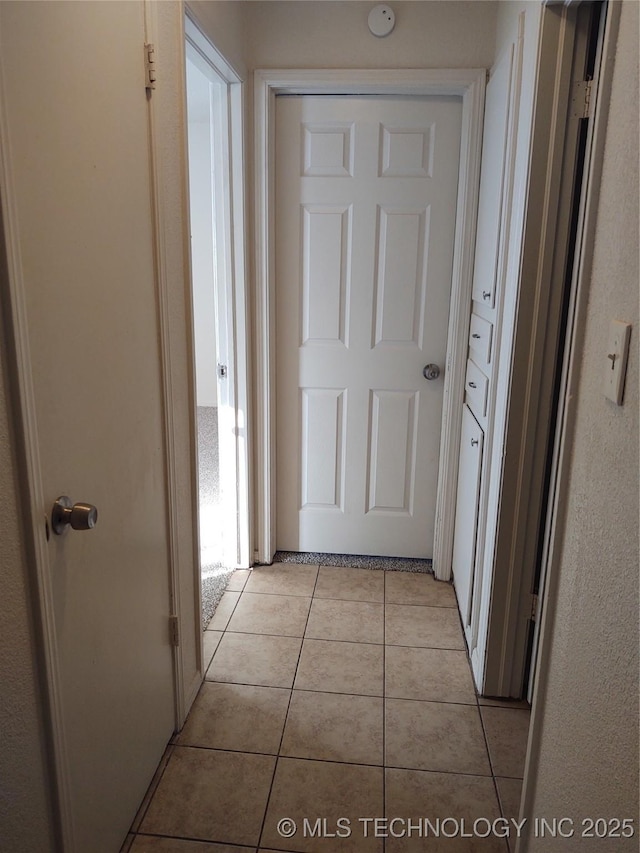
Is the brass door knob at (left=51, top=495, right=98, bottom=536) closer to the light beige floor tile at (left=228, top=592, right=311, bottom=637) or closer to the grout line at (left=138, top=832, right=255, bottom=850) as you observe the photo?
the grout line at (left=138, top=832, right=255, bottom=850)

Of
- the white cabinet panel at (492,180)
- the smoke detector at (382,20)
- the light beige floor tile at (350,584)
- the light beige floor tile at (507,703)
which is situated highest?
the smoke detector at (382,20)

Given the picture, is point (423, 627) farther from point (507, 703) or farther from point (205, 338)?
point (205, 338)

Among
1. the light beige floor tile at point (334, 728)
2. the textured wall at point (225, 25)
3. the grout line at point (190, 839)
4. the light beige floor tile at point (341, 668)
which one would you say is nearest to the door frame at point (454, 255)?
the textured wall at point (225, 25)

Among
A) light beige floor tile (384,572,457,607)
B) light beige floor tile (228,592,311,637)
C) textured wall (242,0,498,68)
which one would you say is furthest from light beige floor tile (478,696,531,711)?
textured wall (242,0,498,68)

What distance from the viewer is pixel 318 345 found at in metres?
2.79

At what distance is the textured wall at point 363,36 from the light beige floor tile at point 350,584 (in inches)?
81.4

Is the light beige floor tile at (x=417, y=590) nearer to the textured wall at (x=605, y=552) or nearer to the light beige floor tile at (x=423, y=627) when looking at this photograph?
the light beige floor tile at (x=423, y=627)

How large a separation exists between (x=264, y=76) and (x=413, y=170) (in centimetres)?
67

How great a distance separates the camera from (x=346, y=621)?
8.36 feet

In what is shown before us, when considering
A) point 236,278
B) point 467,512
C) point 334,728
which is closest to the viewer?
point 334,728

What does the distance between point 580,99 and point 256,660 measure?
1.99m

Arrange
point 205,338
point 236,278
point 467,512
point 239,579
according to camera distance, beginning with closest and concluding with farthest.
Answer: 1. point 467,512
2. point 236,278
3. point 239,579
4. point 205,338

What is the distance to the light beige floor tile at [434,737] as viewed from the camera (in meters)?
1.85

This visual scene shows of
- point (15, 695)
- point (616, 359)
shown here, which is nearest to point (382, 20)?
point (616, 359)
